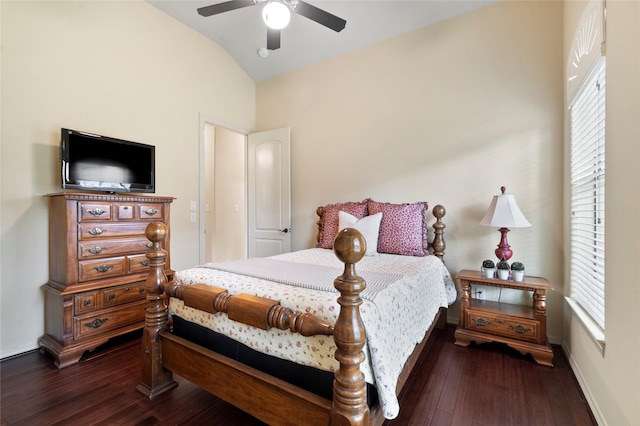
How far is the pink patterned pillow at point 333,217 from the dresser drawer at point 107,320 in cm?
180

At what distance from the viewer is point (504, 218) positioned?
2.24 meters

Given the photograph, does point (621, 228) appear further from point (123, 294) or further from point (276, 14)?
point (123, 294)

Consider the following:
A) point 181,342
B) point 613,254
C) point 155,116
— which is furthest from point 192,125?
point 613,254

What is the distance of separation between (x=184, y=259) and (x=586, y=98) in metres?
3.90

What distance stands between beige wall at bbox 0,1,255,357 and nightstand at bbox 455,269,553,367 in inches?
118

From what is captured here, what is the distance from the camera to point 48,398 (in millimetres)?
1665

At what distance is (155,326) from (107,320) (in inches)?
37.1

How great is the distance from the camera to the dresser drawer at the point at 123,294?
2.25 metres

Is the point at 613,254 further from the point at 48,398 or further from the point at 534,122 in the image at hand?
the point at 48,398

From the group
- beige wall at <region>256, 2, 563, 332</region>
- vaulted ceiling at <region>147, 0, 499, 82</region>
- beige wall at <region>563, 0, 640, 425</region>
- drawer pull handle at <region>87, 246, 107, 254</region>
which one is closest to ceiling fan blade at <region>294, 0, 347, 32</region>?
vaulted ceiling at <region>147, 0, 499, 82</region>

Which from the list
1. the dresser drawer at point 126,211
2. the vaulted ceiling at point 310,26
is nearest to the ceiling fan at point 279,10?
the vaulted ceiling at point 310,26

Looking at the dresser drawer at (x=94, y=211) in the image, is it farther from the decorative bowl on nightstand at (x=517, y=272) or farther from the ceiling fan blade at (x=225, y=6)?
the decorative bowl on nightstand at (x=517, y=272)

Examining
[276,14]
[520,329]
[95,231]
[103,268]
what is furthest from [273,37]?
[520,329]

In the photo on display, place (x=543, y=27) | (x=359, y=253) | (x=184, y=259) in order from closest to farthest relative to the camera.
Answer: (x=359, y=253), (x=543, y=27), (x=184, y=259)
